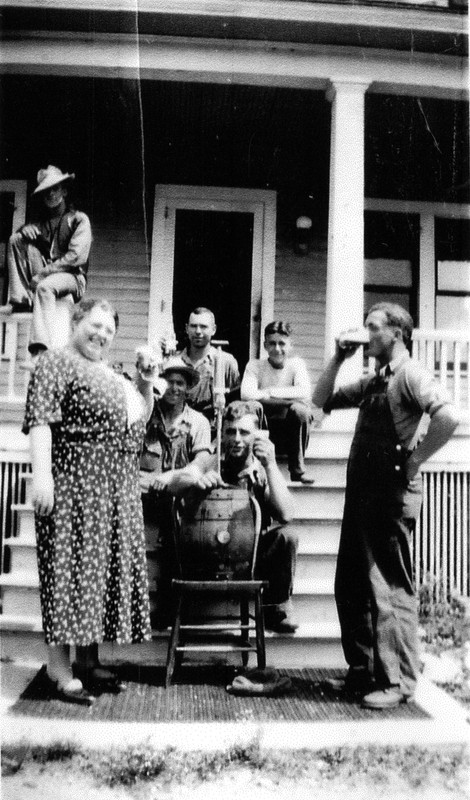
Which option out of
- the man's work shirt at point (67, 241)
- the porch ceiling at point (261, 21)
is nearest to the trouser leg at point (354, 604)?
the man's work shirt at point (67, 241)

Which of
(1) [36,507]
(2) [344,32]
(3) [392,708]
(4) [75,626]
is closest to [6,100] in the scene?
(2) [344,32]

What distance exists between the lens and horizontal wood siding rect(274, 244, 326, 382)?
738cm

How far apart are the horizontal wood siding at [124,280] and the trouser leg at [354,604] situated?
4.29 m

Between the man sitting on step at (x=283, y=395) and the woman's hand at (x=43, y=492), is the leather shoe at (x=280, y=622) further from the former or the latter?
the woman's hand at (x=43, y=492)

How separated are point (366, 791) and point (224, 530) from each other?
4.24 ft

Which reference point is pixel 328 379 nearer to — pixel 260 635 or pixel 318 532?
pixel 318 532

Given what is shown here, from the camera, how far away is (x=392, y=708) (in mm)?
3268

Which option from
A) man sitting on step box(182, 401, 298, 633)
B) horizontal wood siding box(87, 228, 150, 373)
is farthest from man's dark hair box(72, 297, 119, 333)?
horizontal wood siding box(87, 228, 150, 373)

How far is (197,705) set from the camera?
3.27 metres

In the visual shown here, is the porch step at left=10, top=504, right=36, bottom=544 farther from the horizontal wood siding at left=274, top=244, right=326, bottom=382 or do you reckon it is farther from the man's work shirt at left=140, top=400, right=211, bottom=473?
the horizontal wood siding at left=274, top=244, right=326, bottom=382

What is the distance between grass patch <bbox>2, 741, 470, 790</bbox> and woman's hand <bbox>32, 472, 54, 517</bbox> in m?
0.97

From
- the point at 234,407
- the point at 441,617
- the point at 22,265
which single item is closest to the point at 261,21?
the point at 22,265

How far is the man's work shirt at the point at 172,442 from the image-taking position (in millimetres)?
4102

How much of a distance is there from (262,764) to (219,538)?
103 cm
